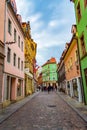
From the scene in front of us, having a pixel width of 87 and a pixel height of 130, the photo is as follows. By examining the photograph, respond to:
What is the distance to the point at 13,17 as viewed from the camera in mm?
18328

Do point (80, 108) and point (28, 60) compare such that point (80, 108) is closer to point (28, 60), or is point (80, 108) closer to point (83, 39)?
point (83, 39)

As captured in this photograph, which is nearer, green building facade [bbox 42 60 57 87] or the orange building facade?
the orange building facade

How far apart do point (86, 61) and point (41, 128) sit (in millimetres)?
7950

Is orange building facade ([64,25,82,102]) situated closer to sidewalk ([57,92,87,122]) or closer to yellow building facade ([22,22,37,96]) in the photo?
sidewalk ([57,92,87,122])

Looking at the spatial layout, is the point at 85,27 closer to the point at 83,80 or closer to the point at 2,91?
the point at 83,80

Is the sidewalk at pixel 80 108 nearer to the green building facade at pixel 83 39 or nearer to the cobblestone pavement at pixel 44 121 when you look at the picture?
the cobblestone pavement at pixel 44 121

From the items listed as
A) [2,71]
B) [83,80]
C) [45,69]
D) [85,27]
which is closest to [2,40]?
[2,71]

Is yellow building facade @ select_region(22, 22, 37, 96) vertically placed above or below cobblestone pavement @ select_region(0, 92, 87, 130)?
above

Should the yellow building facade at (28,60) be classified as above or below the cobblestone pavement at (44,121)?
above

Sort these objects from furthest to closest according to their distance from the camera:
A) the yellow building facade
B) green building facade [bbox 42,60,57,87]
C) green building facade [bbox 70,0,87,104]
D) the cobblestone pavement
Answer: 1. green building facade [bbox 42,60,57,87]
2. the yellow building facade
3. green building facade [bbox 70,0,87,104]
4. the cobblestone pavement

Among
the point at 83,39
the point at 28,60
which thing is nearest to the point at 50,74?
the point at 28,60

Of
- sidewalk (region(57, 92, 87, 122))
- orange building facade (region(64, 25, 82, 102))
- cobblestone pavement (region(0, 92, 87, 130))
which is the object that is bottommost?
cobblestone pavement (region(0, 92, 87, 130))

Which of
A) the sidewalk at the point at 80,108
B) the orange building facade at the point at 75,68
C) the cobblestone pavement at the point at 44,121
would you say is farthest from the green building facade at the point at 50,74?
the cobblestone pavement at the point at 44,121

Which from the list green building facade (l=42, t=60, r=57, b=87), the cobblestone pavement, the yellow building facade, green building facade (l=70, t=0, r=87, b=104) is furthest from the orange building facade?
green building facade (l=42, t=60, r=57, b=87)
